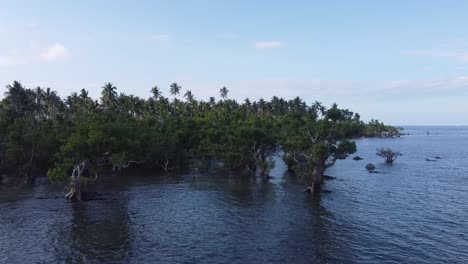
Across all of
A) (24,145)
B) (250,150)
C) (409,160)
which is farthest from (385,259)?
(409,160)

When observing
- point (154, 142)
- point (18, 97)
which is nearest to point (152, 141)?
point (154, 142)

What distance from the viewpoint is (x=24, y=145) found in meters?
78.5

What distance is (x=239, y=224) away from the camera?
4788 cm

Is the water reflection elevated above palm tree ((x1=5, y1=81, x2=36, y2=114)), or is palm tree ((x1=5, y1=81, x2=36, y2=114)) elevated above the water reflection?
palm tree ((x1=5, y1=81, x2=36, y2=114))

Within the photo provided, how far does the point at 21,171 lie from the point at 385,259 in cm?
7449

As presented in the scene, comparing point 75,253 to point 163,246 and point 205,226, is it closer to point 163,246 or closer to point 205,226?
point 163,246

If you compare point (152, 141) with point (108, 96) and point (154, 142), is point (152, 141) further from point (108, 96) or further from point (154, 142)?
point (108, 96)

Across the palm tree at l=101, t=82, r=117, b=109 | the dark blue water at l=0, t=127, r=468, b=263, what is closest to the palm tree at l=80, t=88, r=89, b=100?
the palm tree at l=101, t=82, r=117, b=109

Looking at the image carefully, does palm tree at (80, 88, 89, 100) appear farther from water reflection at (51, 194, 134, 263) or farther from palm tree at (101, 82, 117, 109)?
water reflection at (51, 194, 134, 263)

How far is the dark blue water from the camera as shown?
37500 mm

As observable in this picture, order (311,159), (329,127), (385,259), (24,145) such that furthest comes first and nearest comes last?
(24,145) < (329,127) < (311,159) < (385,259)

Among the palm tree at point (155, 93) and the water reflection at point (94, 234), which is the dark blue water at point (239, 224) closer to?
the water reflection at point (94, 234)

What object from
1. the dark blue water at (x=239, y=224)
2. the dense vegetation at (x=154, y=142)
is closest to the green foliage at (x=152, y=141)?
the dense vegetation at (x=154, y=142)

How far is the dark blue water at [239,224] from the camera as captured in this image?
37.5m
